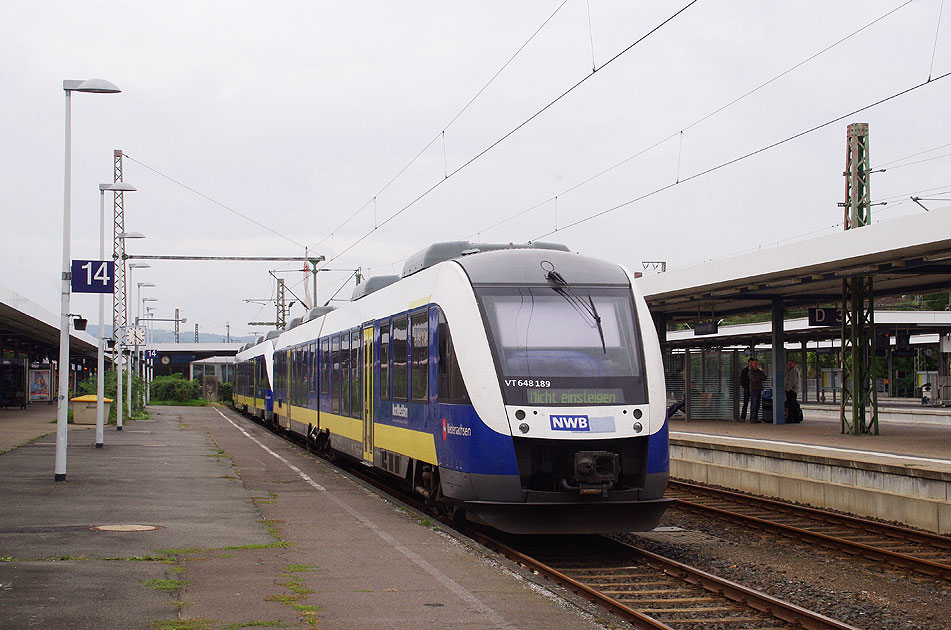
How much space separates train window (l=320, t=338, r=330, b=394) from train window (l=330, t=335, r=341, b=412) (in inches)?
24.0

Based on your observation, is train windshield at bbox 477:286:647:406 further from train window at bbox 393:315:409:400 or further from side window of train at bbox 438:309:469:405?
train window at bbox 393:315:409:400

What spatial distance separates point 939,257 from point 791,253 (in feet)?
9.91

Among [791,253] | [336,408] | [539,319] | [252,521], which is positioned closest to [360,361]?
[336,408]

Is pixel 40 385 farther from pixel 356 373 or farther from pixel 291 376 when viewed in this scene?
pixel 356 373

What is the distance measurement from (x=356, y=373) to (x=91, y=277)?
4.61m

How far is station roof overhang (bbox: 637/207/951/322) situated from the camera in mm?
16422

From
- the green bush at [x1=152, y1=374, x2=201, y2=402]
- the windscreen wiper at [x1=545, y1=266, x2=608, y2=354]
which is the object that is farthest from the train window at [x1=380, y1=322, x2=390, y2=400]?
the green bush at [x1=152, y1=374, x2=201, y2=402]

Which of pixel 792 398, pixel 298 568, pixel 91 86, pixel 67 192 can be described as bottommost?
pixel 298 568

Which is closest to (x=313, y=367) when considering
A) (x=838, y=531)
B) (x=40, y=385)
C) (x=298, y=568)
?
(x=838, y=531)

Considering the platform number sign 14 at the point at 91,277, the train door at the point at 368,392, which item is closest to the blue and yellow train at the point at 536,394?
the train door at the point at 368,392

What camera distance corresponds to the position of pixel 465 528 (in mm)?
12539

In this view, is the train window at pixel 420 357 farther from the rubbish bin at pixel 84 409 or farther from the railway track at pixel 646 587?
the rubbish bin at pixel 84 409

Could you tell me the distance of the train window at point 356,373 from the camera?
16766mm

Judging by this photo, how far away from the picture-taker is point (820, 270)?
19578 millimetres
